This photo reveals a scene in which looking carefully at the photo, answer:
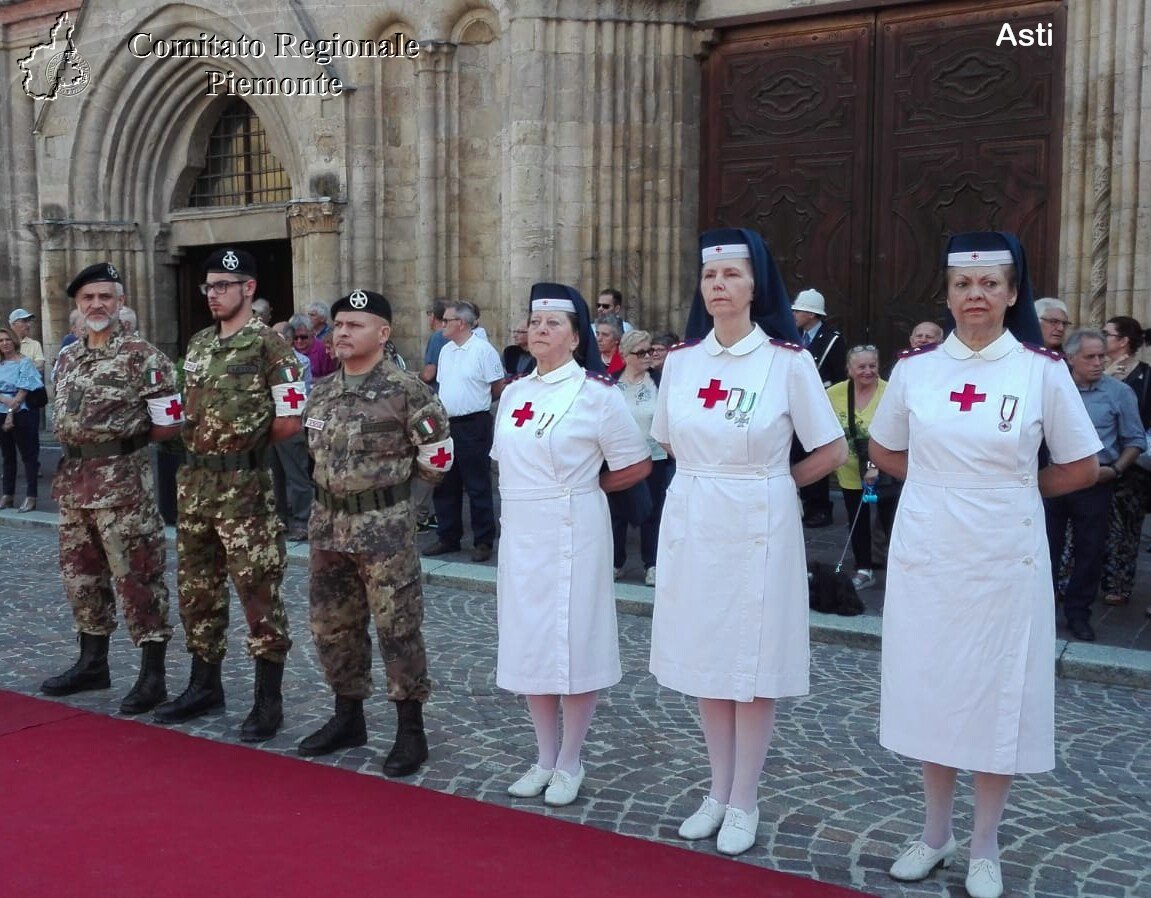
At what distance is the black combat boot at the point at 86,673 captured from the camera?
601 cm

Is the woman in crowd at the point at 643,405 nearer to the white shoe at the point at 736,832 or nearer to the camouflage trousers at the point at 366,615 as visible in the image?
the camouflage trousers at the point at 366,615

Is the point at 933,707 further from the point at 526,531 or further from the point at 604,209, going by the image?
the point at 604,209

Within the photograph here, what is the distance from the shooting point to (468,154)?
13.5 meters

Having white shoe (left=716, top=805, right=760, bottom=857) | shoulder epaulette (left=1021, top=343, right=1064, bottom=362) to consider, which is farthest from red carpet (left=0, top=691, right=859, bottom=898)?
shoulder epaulette (left=1021, top=343, right=1064, bottom=362)

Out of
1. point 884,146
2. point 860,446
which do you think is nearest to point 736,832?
point 860,446

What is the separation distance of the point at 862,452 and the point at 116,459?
15.2ft

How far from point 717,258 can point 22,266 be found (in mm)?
15946

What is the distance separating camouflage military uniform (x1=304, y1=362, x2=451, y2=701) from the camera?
15.9 ft

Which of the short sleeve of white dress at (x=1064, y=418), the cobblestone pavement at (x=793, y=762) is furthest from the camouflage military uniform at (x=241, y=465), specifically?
the short sleeve of white dress at (x=1064, y=418)

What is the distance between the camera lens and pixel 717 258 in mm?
4191

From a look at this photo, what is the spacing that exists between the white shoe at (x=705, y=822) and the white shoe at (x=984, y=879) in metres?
0.85

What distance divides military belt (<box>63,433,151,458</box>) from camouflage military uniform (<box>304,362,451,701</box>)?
113cm

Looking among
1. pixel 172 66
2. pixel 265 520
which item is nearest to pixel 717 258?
pixel 265 520

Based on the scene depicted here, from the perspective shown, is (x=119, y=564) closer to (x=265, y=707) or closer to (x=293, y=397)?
(x=265, y=707)
